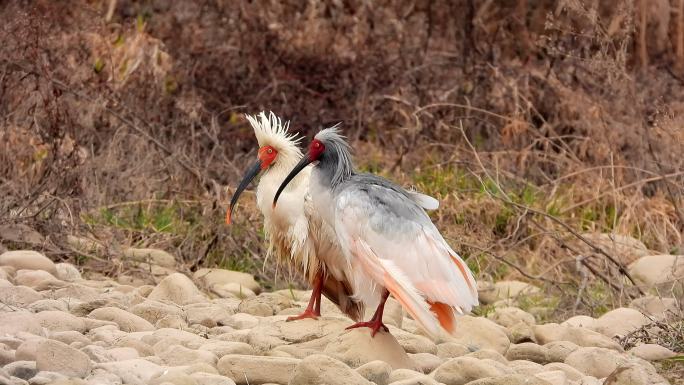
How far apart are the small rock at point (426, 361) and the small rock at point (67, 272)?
2.38m

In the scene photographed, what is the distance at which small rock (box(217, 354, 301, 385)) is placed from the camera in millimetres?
5117

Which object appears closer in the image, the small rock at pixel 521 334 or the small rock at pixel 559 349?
the small rock at pixel 559 349

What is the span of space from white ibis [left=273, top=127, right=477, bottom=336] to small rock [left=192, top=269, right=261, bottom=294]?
2.07 metres

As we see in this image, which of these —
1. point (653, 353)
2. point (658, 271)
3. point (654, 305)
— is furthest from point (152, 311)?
point (658, 271)

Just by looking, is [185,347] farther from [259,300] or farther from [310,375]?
[259,300]

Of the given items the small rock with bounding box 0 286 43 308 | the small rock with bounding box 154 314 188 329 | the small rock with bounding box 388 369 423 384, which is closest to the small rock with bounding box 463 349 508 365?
the small rock with bounding box 388 369 423 384

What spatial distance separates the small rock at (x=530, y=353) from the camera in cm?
624

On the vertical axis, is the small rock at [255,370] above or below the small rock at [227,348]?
above

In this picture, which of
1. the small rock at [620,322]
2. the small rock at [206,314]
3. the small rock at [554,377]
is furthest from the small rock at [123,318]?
the small rock at [620,322]

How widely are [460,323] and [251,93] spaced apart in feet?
16.3

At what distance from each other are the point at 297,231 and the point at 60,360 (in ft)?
5.67

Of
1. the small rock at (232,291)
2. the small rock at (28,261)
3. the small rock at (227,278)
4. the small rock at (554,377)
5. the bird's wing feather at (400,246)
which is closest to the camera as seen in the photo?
the small rock at (554,377)

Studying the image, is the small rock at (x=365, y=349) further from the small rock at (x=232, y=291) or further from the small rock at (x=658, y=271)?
the small rock at (x=658, y=271)

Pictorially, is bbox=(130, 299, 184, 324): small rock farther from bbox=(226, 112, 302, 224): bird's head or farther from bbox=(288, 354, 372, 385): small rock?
bbox=(288, 354, 372, 385): small rock
